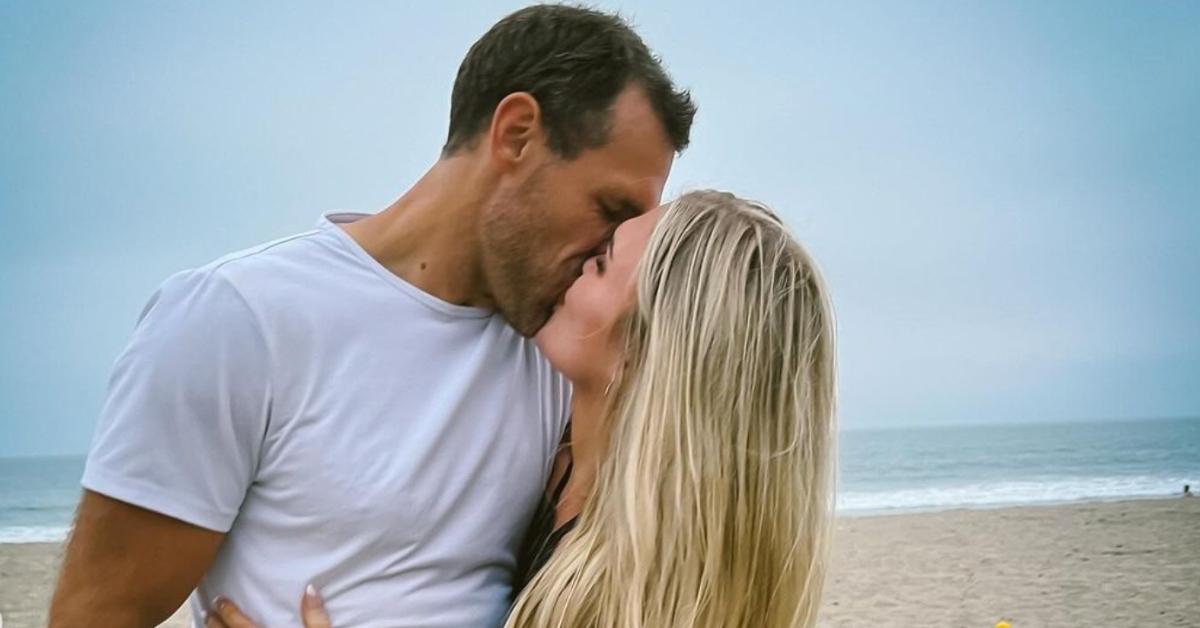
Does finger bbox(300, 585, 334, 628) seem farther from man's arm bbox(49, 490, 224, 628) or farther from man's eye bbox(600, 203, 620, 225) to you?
man's eye bbox(600, 203, 620, 225)

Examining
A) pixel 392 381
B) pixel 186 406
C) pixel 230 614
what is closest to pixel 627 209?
pixel 392 381

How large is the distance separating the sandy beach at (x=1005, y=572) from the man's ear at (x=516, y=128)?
9.55 metres

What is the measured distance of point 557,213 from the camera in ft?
8.20

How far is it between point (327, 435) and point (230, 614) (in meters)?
0.39

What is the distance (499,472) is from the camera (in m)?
2.46

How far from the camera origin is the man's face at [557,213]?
97.8 inches

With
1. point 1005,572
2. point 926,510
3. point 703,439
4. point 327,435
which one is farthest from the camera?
point 926,510

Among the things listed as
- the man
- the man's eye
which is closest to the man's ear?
the man

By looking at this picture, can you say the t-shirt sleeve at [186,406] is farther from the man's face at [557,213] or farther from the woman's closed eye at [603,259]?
the woman's closed eye at [603,259]

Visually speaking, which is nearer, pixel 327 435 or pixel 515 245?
pixel 327 435

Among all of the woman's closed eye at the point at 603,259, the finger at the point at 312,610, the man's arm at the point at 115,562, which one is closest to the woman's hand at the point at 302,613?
the finger at the point at 312,610

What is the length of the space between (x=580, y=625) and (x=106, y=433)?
0.94m

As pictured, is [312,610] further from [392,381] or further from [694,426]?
[694,426]

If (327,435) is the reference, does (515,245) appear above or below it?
above
